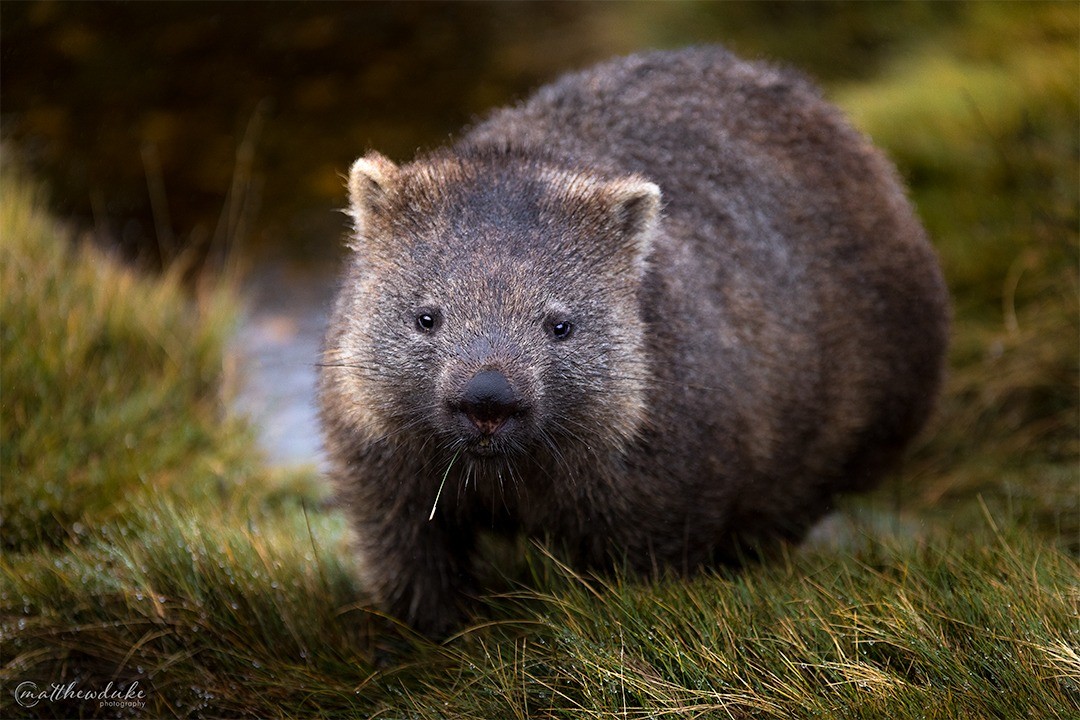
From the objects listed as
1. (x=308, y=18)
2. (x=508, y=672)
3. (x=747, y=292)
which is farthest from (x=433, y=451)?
(x=308, y=18)

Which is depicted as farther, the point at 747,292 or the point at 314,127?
the point at 314,127

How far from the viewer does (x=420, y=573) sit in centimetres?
558

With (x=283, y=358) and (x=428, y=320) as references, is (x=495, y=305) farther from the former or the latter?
(x=283, y=358)

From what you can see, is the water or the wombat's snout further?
the water

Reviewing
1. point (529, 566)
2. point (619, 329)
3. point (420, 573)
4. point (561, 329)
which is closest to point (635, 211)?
point (619, 329)

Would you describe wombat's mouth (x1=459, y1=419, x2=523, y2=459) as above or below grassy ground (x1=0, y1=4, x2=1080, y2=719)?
above

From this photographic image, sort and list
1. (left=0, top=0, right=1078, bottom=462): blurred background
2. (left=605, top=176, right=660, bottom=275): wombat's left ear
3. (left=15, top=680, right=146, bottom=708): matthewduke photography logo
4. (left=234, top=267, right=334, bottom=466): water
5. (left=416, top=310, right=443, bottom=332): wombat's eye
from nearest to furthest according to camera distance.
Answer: (left=416, top=310, right=443, bottom=332): wombat's eye < (left=605, top=176, right=660, bottom=275): wombat's left ear < (left=15, top=680, right=146, bottom=708): matthewduke photography logo < (left=234, top=267, right=334, bottom=466): water < (left=0, top=0, right=1078, bottom=462): blurred background

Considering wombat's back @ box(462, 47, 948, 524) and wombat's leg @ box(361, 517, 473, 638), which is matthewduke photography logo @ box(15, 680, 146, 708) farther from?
wombat's back @ box(462, 47, 948, 524)

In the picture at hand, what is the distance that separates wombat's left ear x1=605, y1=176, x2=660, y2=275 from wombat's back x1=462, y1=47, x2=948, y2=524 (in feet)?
0.87

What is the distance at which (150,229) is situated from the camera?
493 inches

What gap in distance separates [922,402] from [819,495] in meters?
0.94

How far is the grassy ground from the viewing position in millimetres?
4523

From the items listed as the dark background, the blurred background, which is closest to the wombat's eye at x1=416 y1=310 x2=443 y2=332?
the blurred background

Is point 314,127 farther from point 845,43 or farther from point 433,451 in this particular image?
point 433,451
